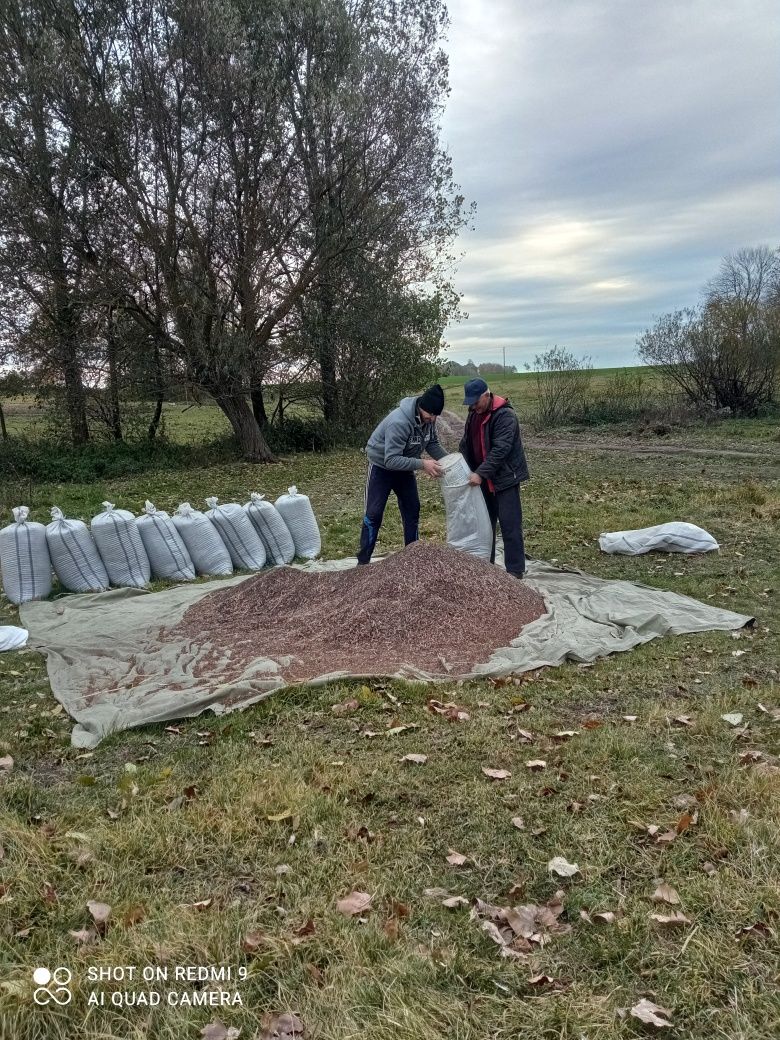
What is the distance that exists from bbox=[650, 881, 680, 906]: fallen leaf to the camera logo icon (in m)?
1.82

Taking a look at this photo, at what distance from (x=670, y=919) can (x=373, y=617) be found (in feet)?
9.61

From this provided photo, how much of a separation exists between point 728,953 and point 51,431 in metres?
15.5

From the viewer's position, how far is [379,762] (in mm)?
3398

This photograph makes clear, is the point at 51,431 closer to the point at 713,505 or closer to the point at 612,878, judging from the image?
the point at 713,505

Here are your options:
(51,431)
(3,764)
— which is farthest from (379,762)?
(51,431)

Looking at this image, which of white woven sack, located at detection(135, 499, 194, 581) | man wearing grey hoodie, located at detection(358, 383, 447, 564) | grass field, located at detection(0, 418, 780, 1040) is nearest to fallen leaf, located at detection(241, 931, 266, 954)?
grass field, located at detection(0, 418, 780, 1040)

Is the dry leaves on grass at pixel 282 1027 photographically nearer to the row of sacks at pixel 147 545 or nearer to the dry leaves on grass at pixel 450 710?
the dry leaves on grass at pixel 450 710

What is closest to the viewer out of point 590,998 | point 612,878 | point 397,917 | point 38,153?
point 590,998

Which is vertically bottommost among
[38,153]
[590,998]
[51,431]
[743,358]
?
[590,998]

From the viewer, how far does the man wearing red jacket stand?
6.05 metres

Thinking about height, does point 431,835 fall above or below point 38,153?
below

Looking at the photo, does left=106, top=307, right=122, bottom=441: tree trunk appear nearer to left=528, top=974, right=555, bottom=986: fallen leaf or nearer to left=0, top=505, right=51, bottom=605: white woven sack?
left=0, top=505, right=51, bottom=605: white woven sack

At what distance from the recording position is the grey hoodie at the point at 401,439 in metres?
6.10

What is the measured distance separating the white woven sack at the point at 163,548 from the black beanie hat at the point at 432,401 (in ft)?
9.18
